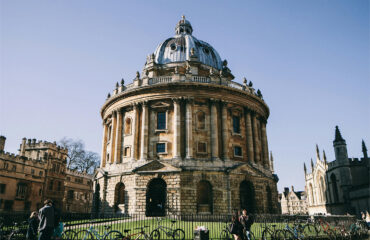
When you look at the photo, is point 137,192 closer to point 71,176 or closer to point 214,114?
point 214,114

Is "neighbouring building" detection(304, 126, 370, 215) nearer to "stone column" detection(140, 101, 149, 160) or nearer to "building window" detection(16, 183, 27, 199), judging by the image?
"stone column" detection(140, 101, 149, 160)

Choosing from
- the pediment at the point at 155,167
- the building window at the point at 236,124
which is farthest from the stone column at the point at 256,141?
the pediment at the point at 155,167

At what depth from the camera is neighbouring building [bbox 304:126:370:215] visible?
44156 millimetres

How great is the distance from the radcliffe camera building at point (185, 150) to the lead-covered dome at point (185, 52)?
3062mm

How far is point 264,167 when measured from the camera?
3688 centimetres

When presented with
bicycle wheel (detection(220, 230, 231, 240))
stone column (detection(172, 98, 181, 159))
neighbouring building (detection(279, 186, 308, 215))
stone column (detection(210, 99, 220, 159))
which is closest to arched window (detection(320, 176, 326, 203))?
stone column (detection(210, 99, 220, 159))

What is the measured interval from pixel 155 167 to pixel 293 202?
267ft

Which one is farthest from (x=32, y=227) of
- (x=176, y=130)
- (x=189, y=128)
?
(x=189, y=128)

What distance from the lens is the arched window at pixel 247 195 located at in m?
32.1

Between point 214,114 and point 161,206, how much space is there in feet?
37.3

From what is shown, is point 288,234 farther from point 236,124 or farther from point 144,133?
point 144,133

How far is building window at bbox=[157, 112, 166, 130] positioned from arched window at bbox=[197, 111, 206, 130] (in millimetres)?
3849

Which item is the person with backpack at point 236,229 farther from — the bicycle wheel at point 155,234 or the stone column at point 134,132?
the stone column at point 134,132

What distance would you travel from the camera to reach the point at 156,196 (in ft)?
101
